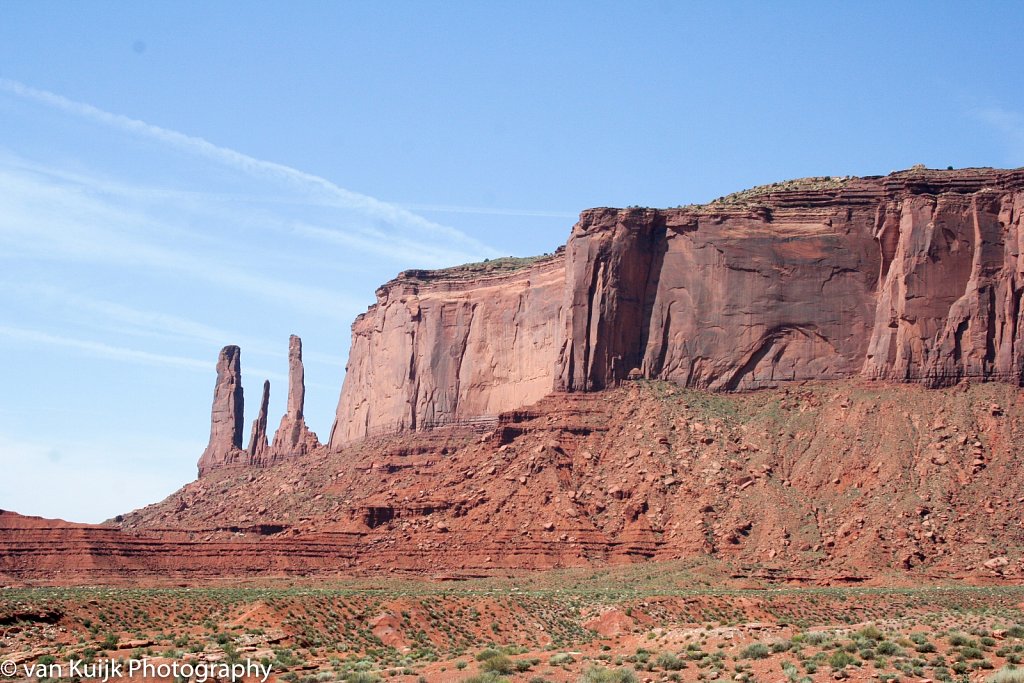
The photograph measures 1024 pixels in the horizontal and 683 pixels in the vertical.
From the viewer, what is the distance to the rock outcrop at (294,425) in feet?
438

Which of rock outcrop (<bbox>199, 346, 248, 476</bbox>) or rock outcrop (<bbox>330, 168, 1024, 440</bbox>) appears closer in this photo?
rock outcrop (<bbox>330, 168, 1024, 440</bbox>)

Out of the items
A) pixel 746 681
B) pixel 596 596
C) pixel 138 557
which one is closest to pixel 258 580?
pixel 138 557

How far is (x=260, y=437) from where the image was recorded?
138m

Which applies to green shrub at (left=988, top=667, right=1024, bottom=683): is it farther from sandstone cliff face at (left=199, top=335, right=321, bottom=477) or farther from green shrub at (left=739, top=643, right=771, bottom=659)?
sandstone cliff face at (left=199, top=335, right=321, bottom=477)

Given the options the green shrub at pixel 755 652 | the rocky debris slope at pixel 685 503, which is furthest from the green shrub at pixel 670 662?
the rocky debris slope at pixel 685 503

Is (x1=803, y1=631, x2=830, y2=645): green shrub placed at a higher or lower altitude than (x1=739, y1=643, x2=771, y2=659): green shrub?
higher

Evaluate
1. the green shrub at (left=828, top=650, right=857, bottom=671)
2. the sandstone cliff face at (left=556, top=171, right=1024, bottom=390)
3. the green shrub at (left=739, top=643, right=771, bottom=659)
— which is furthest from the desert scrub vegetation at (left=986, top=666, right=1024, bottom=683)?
the sandstone cliff face at (left=556, top=171, right=1024, bottom=390)

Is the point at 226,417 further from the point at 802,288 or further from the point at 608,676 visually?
the point at 608,676

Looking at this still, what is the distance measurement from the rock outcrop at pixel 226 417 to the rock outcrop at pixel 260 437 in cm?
92

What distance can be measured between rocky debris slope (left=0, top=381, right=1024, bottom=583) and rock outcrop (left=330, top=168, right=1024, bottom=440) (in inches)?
77.8

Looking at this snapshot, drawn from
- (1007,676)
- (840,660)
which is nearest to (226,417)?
(840,660)

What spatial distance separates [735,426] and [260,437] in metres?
51.6

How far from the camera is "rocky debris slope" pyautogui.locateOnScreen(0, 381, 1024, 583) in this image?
84.5 m

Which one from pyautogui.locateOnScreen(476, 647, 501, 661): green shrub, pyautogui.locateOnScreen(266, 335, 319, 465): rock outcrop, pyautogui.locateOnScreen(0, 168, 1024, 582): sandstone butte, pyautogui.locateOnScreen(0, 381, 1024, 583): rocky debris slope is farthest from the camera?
pyautogui.locateOnScreen(266, 335, 319, 465): rock outcrop
